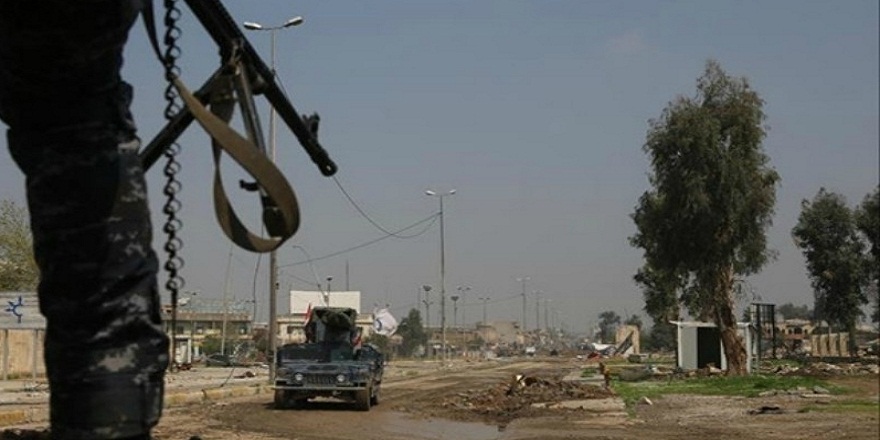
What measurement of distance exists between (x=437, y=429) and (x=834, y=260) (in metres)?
28.0

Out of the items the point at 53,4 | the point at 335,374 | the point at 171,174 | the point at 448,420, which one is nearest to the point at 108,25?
the point at 53,4

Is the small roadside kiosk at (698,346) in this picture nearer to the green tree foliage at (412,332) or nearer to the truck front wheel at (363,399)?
the truck front wheel at (363,399)

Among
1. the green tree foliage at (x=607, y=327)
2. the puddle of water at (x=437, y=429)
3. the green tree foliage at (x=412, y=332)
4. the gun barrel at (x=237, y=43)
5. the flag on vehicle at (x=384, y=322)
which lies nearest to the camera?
the gun barrel at (x=237, y=43)

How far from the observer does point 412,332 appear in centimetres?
13812

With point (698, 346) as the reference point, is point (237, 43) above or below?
above

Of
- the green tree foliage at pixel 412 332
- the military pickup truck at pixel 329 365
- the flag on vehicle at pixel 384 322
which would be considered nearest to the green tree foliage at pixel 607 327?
the green tree foliage at pixel 412 332

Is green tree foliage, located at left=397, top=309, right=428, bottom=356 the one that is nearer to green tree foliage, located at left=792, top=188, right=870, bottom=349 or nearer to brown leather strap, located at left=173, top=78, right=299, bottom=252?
green tree foliage, located at left=792, top=188, right=870, bottom=349

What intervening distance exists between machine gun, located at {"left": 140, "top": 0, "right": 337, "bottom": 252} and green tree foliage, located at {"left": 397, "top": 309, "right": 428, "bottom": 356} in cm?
13330

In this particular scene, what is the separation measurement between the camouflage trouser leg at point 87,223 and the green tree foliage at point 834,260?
29746 millimetres

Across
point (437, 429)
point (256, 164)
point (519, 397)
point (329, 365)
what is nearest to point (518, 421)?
point (437, 429)

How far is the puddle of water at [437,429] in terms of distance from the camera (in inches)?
626

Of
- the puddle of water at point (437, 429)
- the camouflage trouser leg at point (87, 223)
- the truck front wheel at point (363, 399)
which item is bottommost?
the puddle of water at point (437, 429)

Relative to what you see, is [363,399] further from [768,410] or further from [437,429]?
[768,410]

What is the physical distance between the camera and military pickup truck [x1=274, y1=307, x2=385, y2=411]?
73.4 ft
